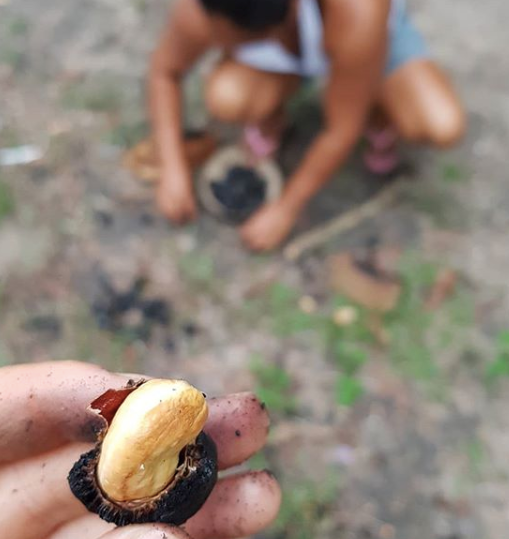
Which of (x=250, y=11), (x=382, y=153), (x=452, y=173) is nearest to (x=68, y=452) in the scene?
(x=250, y=11)

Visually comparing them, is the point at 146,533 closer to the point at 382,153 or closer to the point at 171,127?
the point at 171,127

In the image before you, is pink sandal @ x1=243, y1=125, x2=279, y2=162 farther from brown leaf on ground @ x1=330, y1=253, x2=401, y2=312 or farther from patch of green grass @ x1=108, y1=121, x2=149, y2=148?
brown leaf on ground @ x1=330, y1=253, x2=401, y2=312

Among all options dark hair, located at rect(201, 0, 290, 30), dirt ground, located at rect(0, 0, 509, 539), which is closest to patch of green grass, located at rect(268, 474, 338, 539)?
dirt ground, located at rect(0, 0, 509, 539)

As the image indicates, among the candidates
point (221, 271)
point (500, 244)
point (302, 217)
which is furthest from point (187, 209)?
point (500, 244)

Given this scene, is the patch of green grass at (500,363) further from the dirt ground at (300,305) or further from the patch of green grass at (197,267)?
the patch of green grass at (197,267)

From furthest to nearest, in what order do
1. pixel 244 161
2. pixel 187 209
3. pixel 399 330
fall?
pixel 244 161, pixel 187 209, pixel 399 330

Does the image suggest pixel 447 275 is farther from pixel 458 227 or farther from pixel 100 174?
pixel 100 174
